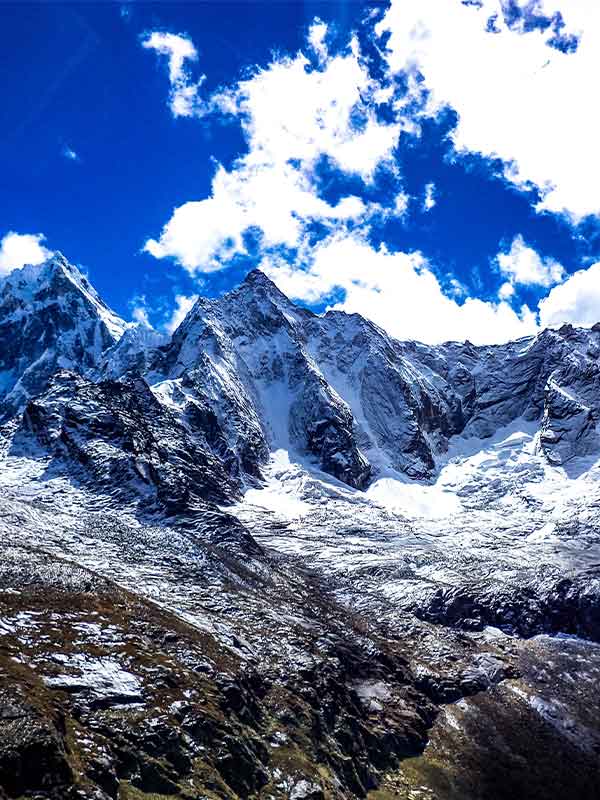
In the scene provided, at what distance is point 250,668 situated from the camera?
89562 millimetres

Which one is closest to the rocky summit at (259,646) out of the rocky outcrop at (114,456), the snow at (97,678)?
the snow at (97,678)

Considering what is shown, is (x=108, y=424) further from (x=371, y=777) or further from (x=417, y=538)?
(x=371, y=777)

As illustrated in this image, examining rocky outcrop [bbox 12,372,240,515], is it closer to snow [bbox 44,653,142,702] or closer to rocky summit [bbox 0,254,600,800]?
rocky summit [bbox 0,254,600,800]

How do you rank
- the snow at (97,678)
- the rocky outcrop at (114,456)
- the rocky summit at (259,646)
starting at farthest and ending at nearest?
the rocky outcrop at (114,456), the snow at (97,678), the rocky summit at (259,646)

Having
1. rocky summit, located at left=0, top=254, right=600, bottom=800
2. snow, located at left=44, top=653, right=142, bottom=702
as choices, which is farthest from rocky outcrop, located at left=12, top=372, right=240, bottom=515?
snow, located at left=44, top=653, right=142, bottom=702

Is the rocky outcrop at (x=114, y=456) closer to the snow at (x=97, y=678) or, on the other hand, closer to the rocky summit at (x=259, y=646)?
the rocky summit at (x=259, y=646)

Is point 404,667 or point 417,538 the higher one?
point 417,538

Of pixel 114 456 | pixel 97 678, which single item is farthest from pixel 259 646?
pixel 114 456

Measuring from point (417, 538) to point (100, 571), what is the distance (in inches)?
4185

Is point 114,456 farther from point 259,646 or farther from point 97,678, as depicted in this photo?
point 97,678

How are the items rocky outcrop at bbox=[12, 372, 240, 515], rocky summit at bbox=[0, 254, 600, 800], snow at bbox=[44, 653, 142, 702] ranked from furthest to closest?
rocky outcrop at bbox=[12, 372, 240, 515]
snow at bbox=[44, 653, 142, 702]
rocky summit at bbox=[0, 254, 600, 800]

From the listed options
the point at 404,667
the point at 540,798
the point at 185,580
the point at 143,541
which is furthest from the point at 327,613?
the point at 540,798

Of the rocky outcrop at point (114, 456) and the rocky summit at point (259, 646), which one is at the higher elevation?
the rocky outcrop at point (114, 456)

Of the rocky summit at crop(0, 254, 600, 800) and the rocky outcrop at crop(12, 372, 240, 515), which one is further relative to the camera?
the rocky outcrop at crop(12, 372, 240, 515)
